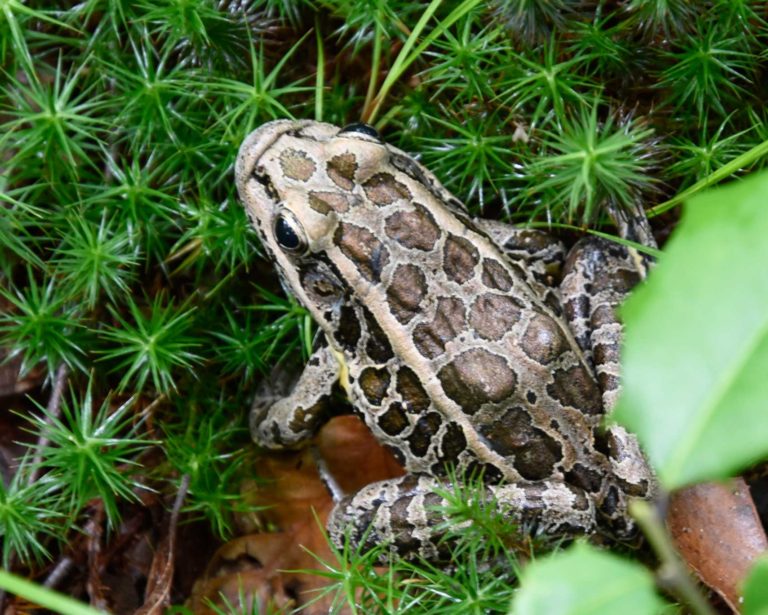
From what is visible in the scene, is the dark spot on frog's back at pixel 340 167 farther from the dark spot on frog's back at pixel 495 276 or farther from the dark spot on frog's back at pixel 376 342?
the dark spot on frog's back at pixel 495 276

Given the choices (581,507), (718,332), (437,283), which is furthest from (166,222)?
(718,332)

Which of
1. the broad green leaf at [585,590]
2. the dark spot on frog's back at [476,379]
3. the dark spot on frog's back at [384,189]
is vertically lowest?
the dark spot on frog's back at [476,379]

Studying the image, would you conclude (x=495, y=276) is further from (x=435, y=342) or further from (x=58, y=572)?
(x=58, y=572)

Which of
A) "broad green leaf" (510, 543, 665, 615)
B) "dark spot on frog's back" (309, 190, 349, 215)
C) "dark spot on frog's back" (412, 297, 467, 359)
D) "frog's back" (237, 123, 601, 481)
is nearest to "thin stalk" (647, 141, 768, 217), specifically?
"frog's back" (237, 123, 601, 481)

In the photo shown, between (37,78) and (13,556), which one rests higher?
(37,78)

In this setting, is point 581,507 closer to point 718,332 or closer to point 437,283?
point 437,283

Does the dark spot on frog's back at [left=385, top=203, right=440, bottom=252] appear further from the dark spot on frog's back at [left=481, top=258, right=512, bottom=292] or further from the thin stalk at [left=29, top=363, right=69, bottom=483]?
the thin stalk at [left=29, top=363, right=69, bottom=483]

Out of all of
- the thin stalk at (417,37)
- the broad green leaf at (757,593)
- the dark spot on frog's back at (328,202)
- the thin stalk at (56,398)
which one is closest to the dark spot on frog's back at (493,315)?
the dark spot on frog's back at (328,202)
